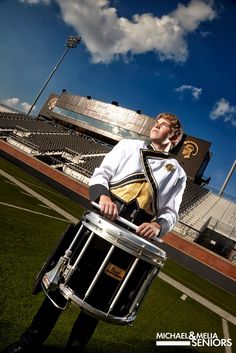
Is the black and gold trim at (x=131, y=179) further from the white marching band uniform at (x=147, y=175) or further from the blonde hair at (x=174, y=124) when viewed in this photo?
the blonde hair at (x=174, y=124)

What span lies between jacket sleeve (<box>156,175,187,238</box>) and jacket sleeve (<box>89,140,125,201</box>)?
1.54ft

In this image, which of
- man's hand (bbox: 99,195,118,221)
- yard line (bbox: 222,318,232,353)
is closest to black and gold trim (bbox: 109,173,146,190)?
man's hand (bbox: 99,195,118,221)

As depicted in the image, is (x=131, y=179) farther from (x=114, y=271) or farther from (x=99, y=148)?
(x=99, y=148)

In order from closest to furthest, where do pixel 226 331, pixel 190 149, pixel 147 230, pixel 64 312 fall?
1. pixel 147 230
2. pixel 64 312
3. pixel 226 331
4. pixel 190 149

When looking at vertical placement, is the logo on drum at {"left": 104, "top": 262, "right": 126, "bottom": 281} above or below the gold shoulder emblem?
below

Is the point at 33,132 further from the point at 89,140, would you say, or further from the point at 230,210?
the point at 230,210

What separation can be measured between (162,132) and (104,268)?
1.13m

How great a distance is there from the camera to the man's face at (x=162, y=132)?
2.33 m

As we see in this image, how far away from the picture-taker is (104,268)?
184 centimetres

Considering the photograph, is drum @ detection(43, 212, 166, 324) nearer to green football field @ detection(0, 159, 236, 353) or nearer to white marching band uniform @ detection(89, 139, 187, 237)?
white marching band uniform @ detection(89, 139, 187, 237)

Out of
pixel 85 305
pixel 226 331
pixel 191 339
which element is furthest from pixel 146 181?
pixel 226 331

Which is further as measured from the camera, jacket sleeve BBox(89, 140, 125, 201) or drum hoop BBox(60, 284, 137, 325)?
jacket sleeve BBox(89, 140, 125, 201)

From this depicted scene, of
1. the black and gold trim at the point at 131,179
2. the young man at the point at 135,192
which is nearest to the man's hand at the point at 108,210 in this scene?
the young man at the point at 135,192

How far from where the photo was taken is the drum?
180cm
